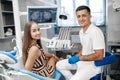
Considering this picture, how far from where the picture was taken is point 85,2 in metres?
4.47

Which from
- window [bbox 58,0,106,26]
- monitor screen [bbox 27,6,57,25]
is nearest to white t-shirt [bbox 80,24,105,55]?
monitor screen [bbox 27,6,57,25]

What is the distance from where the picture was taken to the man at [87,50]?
1813 millimetres

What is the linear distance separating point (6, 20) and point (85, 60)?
317 centimetres

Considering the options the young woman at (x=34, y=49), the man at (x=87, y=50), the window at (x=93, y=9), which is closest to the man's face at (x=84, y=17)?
the man at (x=87, y=50)

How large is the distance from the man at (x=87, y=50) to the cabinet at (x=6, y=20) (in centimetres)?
242

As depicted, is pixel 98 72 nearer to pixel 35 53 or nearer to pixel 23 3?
pixel 35 53

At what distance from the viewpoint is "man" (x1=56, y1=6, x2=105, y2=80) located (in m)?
1.81

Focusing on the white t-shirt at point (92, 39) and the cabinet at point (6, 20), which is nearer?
the white t-shirt at point (92, 39)

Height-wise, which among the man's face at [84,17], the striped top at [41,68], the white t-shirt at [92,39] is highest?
the man's face at [84,17]

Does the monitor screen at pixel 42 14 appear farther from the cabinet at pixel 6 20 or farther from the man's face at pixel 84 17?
the cabinet at pixel 6 20

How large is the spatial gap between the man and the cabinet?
7.95ft

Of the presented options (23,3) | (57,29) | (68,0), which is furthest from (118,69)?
(23,3)

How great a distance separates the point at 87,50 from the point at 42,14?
0.89m

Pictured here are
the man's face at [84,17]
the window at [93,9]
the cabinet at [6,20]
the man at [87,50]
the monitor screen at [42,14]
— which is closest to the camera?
the man at [87,50]
